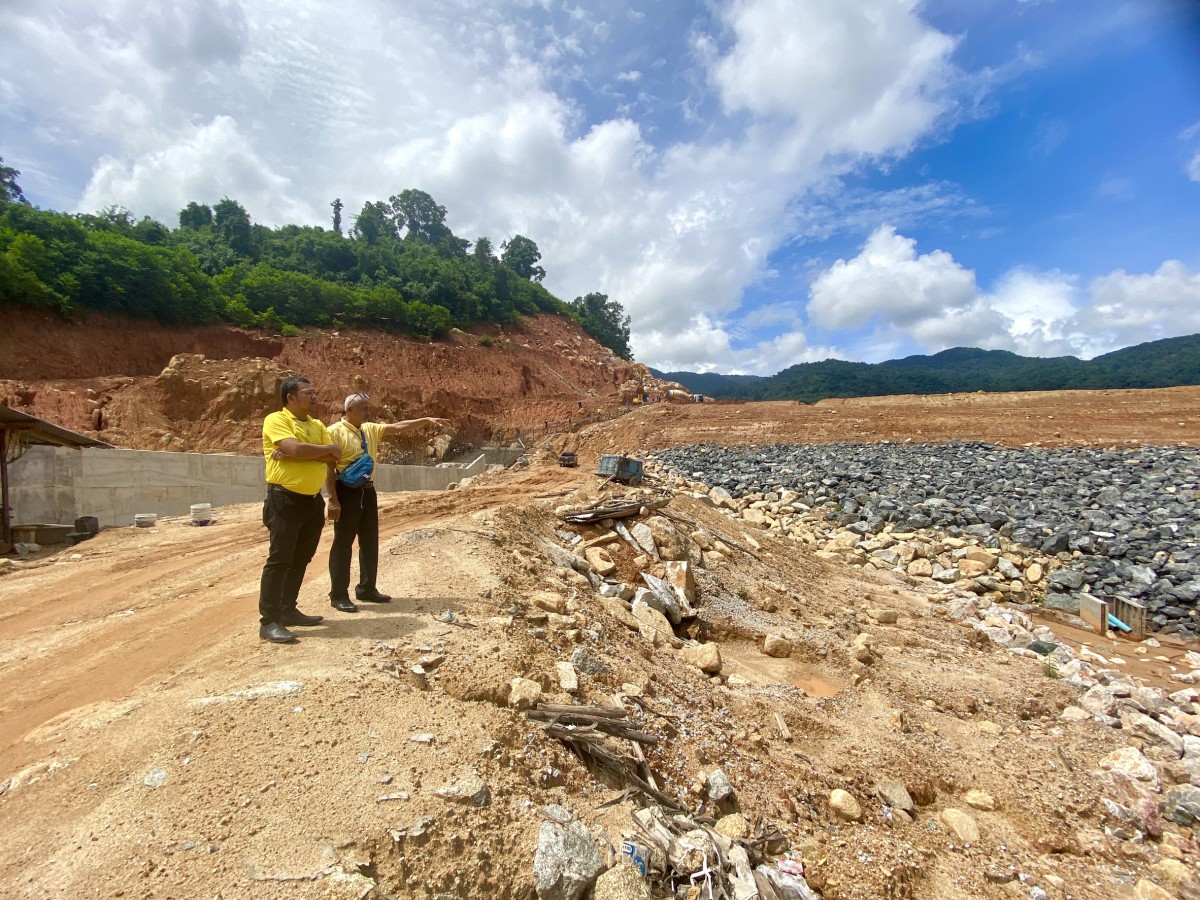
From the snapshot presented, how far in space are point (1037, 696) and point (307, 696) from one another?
6270 mm

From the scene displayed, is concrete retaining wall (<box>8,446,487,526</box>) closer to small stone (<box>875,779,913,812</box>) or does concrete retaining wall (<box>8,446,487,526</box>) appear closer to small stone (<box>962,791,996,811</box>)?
small stone (<box>875,779,913,812</box>)

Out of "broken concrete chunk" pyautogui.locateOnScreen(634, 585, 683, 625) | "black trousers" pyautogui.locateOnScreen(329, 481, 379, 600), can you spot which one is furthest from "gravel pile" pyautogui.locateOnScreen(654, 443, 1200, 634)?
"black trousers" pyautogui.locateOnScreen(329, 481, 379, 600)

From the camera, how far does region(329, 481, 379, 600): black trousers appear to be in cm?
401

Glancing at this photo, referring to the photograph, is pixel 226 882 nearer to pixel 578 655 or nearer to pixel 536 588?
pixel 578 655

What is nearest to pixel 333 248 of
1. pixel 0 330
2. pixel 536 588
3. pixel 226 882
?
pixel 0 330

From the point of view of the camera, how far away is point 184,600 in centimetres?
520

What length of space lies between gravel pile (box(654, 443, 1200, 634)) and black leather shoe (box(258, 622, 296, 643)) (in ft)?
33.6

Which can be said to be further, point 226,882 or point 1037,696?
point 1037,696

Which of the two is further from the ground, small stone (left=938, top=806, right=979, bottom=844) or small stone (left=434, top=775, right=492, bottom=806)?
small stone (left=434, top=775, right=492, bottom=806)

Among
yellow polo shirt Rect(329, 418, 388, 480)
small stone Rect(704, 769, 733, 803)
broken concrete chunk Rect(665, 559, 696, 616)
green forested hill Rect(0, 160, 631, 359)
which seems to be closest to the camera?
small stone Rect(704, 769, 733, 803)

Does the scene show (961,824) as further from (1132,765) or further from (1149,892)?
(1132,765)

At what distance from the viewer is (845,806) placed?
335 centimetres

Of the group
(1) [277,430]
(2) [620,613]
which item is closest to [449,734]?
(1) [277,430]

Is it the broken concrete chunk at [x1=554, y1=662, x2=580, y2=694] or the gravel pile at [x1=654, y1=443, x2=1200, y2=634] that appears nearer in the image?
the broken concrete chunk at [x1=554, y1=662, x2=580, y2=694]
